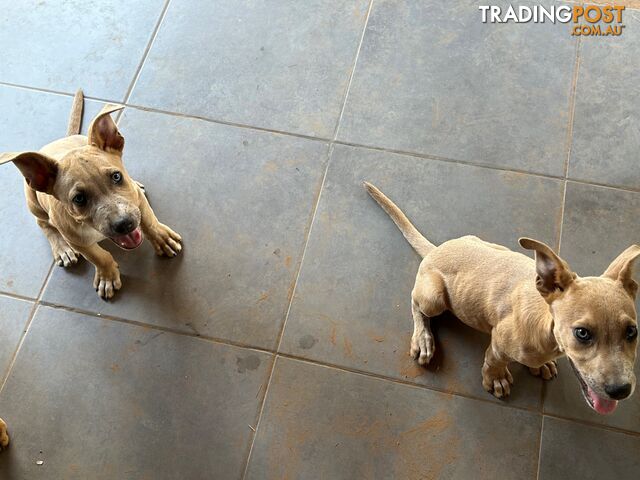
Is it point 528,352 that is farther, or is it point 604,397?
point 528,352

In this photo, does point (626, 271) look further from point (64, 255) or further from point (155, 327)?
point (64, 255)

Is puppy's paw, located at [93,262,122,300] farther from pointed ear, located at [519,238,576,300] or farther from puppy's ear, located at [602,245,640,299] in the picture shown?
puppy's ear, located at [602,245,640,299]

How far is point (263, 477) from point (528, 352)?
137 centimetres

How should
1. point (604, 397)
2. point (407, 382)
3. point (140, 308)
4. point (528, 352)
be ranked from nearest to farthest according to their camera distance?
point (604, 397), point (528, 352), point (407, 382), point (140, 308)

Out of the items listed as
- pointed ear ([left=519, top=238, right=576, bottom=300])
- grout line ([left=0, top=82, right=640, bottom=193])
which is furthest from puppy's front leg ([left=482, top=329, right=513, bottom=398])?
grout line ([left=0, top=82, right=640, bottom=193])

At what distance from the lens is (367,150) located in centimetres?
372

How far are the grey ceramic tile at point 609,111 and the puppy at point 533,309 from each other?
1097 mm

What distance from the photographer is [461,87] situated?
12.6 ft

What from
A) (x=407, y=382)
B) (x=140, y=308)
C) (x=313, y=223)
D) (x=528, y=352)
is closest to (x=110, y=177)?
(x=140, y=308)

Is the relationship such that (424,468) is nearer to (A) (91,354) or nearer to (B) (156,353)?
(B) (156,353)

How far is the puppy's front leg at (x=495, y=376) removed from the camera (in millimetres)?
2861

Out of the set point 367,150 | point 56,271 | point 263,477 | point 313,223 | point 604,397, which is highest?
point 604,397

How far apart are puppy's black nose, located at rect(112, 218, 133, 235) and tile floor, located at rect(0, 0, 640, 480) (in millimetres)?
672

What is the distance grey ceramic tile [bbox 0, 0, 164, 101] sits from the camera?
4.06 m
